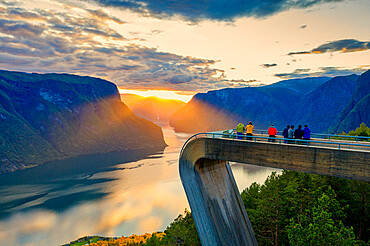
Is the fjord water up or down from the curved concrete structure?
down

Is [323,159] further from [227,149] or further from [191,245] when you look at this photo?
[191,245]

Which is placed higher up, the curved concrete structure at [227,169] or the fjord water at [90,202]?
the curved concrete structure at [227,169]

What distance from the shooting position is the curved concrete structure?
12898 millimetres

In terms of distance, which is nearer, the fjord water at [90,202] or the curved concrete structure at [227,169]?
the curved concrete structure at [227,169]

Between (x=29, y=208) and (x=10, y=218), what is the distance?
6.64 meters

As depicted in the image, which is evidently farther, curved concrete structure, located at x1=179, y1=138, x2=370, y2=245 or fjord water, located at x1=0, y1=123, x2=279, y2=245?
fjord water, located at x1=0, y1=123, x2=279, y2=245

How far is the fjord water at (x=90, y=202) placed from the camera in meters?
64.1

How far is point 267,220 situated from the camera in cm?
2356

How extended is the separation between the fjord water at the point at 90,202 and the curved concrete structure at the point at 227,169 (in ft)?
158

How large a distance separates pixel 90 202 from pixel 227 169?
76.6 metres

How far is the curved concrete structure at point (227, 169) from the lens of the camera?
12.9 metres

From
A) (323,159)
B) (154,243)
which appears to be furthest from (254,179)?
(323,159)

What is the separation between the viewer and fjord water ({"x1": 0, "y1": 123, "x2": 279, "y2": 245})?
64.1m

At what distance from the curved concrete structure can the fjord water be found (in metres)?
48.1
